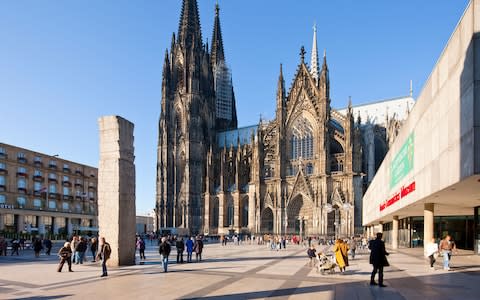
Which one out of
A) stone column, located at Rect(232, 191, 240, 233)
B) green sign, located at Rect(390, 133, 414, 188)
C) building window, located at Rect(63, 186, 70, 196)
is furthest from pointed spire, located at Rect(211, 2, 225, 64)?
green sign, located at Rect(390, 133, 414, 188)

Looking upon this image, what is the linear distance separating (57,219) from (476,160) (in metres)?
65.4

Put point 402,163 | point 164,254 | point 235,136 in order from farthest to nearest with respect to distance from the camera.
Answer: point 235,136, point 402,163, point 164,254

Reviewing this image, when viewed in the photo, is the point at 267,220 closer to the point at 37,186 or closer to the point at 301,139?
the point at 301,139

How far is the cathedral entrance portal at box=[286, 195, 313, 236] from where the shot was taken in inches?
2623

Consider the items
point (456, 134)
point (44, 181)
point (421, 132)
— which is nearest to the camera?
point (456, 134)

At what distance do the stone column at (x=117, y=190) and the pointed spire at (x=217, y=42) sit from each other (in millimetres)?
84389

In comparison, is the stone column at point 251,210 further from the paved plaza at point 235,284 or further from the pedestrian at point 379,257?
the pedestrian at point 379,257

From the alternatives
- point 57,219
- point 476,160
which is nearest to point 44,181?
point 57,219

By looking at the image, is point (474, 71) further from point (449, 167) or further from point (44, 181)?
point (44, 181)

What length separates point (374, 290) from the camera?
13070 mm

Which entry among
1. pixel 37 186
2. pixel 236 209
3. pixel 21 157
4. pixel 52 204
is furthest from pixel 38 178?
pixel 236 209

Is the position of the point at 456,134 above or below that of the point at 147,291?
above

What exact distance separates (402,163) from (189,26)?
70.2 metres

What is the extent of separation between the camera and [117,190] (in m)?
20.8
